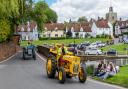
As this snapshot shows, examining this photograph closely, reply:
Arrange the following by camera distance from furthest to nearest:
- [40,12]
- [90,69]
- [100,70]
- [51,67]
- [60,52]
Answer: [40,12], [90,69], [100,70], [51,67], [60,52]

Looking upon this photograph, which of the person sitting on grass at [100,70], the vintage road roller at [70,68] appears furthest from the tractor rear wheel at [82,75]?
the person sitting on grass at [100,70]

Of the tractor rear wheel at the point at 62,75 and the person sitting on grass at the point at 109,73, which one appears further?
the person sitting on grass at the point at 109,73

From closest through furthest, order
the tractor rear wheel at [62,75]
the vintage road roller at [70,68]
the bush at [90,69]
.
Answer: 1. the tractor rear wheel at [62,75]
2. the vintage road roller at [70,68]
3. the bush at [90,69]

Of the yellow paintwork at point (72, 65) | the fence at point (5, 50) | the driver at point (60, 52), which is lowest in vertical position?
the fence at point (5, 50)

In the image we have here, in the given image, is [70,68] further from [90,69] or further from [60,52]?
[90,69]

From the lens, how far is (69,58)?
2411 centimetres

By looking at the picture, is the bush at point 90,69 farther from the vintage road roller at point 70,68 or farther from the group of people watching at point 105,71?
the vintage road roller at point 70,68

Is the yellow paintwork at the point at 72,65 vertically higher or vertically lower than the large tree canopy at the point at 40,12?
lower

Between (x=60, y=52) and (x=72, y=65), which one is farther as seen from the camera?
(x=60, y=52)

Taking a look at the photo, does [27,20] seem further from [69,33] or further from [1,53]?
[69,33]

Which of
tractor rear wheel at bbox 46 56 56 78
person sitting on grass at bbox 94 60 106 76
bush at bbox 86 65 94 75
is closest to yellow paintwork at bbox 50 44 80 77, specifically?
tractor rear wheel at bbox 46 56 56 78

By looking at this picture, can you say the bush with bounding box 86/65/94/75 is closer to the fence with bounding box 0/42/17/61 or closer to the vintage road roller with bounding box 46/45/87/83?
the vintage road roller with bounding box 46/45/87/83

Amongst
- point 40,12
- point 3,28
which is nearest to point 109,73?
point 3,28

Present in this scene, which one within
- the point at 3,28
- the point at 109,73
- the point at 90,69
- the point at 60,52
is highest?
the point at 3,28
